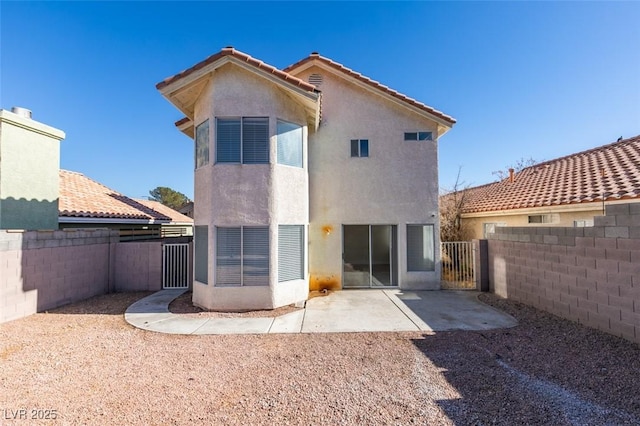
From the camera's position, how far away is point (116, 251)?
12.9 metres

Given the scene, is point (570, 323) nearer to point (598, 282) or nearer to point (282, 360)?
point (598, 282)

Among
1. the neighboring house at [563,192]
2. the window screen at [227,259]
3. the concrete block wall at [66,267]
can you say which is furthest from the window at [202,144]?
the neighboring house at [563,192]

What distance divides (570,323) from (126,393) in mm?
10848

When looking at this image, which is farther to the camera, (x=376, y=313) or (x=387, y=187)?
(x=387, y=187)

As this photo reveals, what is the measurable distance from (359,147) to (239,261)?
24.0 ft

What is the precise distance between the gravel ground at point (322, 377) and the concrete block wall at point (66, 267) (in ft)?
5.00

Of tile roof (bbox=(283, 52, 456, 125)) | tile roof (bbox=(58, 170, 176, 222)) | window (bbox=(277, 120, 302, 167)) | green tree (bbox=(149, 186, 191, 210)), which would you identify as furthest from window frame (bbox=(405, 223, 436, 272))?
green tree (bbox=(149, 186, 191, 210))

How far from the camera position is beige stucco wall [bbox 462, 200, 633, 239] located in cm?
1117

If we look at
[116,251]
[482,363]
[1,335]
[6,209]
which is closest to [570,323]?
[482,363]

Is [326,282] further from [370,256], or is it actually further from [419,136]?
[419,136]

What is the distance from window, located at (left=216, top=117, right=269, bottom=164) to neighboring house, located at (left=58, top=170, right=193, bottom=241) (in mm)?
9170

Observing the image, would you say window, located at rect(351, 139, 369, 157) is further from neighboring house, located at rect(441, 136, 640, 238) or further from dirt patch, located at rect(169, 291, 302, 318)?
dirt patch, located at rect(169, 291, 302, 318)

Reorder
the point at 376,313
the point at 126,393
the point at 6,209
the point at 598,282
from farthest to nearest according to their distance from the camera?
the point at 6,209 < the point at 376,313 < the point at 598,282 < the point at 126,393

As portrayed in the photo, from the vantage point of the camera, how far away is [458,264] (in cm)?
Answer: 1356
